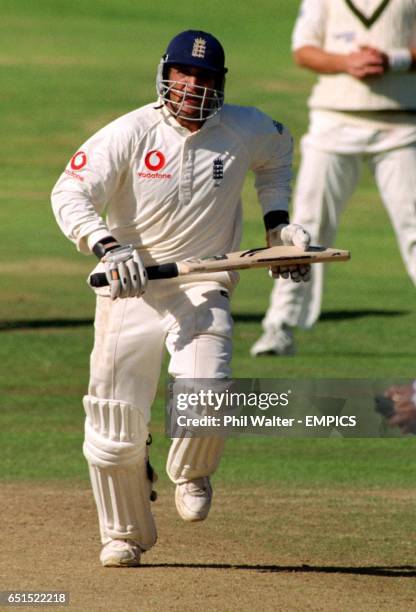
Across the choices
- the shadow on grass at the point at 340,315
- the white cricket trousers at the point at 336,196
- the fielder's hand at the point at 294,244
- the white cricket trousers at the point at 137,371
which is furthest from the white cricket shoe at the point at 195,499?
the shadow on grass at the point at 340,315

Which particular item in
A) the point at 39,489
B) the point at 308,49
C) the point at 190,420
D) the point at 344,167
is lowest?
the point at 39,489

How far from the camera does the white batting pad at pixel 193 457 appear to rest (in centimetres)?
765

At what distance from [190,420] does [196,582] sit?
678 mm

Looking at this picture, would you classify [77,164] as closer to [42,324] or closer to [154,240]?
[154,240]

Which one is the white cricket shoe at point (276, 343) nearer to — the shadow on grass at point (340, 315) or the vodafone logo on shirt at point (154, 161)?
the shadow on grass at point (340, 315)

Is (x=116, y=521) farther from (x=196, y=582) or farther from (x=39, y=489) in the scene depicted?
(x=39, y=489)

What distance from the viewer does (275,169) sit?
8016 mm

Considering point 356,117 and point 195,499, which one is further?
point 356,117

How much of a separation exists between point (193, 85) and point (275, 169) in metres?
0.67

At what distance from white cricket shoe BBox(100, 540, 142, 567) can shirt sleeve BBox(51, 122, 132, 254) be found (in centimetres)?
123

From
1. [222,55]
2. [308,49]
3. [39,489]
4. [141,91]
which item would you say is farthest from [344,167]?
[141,91]

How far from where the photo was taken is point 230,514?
8.78 metres

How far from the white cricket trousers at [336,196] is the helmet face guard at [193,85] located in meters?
4.68

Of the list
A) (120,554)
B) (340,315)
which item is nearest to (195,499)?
(120,554)
